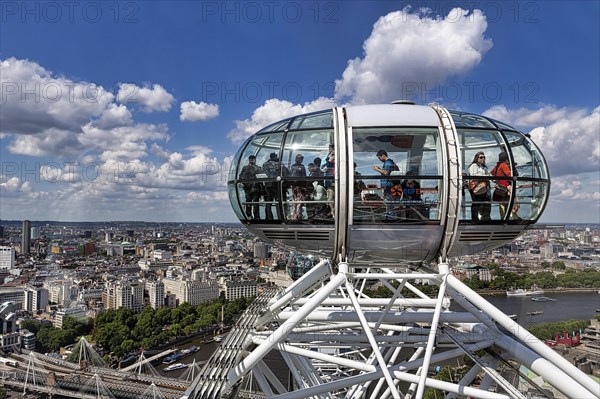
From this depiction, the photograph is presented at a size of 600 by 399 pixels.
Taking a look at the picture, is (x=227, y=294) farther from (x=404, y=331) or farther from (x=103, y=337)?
(x=404, y=331)

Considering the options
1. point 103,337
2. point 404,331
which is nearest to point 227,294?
point 103,337

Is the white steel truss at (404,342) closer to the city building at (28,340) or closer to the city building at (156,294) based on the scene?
the city building at (28,340)

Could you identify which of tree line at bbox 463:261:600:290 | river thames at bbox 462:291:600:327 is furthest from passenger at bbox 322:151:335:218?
tree line at bbox 463:261:600:290

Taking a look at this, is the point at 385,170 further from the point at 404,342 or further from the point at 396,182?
the point at 404,342

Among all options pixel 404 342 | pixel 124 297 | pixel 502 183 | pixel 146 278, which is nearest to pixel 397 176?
pixel 502 183

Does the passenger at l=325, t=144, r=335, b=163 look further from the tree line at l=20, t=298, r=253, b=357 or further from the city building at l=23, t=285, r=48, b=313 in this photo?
the city building at l=23, t=285, r=48, b=313

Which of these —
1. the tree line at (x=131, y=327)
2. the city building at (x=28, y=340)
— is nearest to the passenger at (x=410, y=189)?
the tree line at (x=131, y=327)
